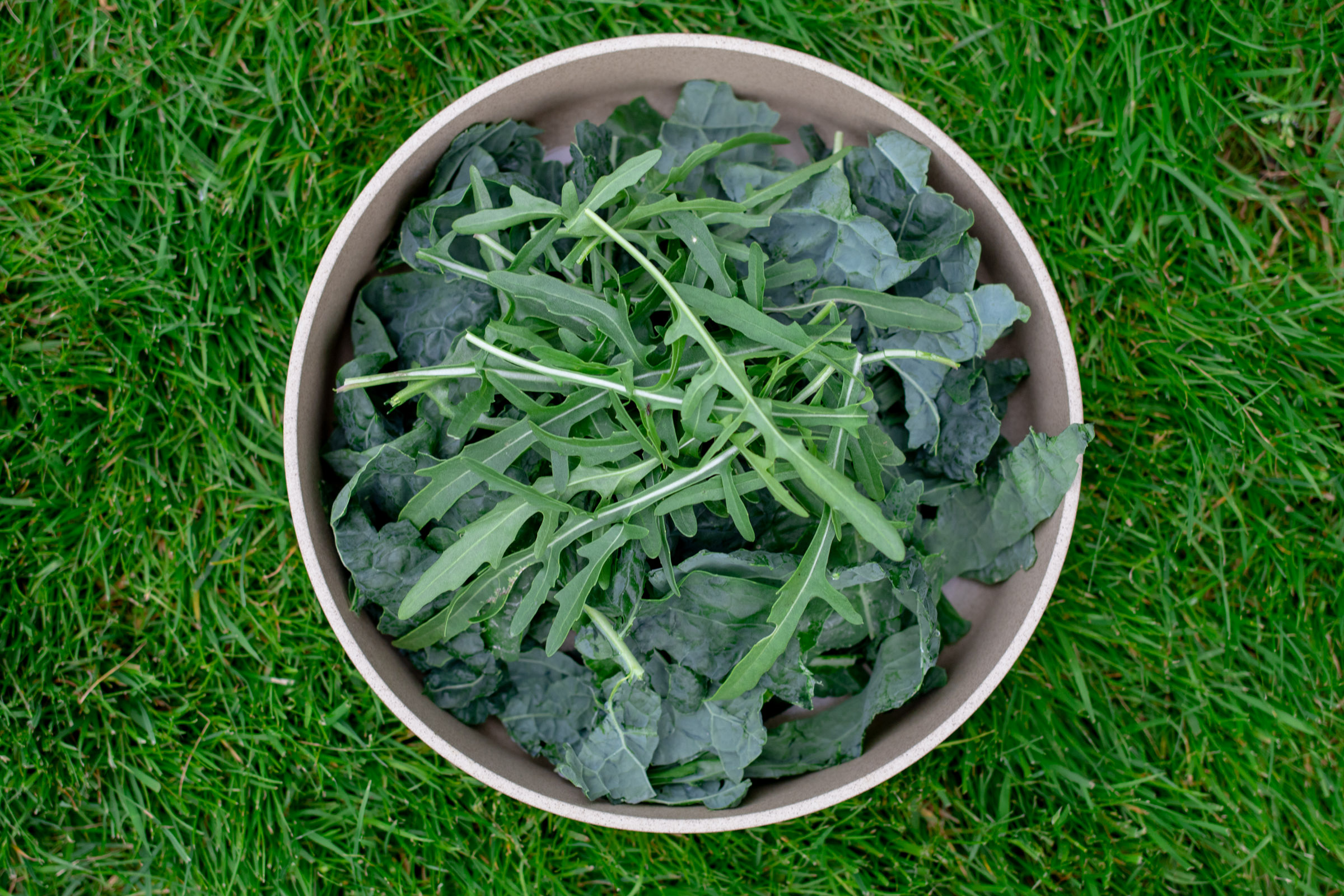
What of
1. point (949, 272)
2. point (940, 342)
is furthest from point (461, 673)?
point (949, 272)

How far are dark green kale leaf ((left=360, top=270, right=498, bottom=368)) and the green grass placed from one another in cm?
43

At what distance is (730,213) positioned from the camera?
58.3 inches

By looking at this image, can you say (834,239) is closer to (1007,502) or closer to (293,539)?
(1007,502)

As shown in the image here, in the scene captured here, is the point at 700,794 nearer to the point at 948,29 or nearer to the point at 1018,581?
the point at 1018,581

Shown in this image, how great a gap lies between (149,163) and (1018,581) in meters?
1.97

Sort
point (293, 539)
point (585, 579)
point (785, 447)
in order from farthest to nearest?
point (293, 539)
point (585, 579)
point (785, 447)

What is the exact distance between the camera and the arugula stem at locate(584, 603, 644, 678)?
1.57 meters

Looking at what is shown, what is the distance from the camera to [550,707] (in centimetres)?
175

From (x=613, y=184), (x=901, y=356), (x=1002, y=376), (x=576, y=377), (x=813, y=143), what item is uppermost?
(x=613, y=184)

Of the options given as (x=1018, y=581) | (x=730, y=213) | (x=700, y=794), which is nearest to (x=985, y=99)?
(x=730, y=213)

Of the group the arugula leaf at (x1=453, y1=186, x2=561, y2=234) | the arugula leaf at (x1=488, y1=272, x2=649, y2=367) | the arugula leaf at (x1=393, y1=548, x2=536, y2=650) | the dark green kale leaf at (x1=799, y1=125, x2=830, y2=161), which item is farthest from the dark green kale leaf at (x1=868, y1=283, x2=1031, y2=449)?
the arugula leaf at (x1=393, y1=548, x2=536, y2=650)

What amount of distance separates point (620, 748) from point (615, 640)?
0.23 m

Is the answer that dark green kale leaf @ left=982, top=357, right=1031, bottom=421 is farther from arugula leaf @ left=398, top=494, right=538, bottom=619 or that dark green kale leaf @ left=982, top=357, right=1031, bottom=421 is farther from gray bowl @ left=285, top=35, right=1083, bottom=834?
arugula leaf @ left=398, top=494, right=538, bottom=619

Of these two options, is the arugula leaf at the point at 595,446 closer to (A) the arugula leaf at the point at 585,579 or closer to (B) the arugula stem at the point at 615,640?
(A) the arugula leaf at the point at 585,579
